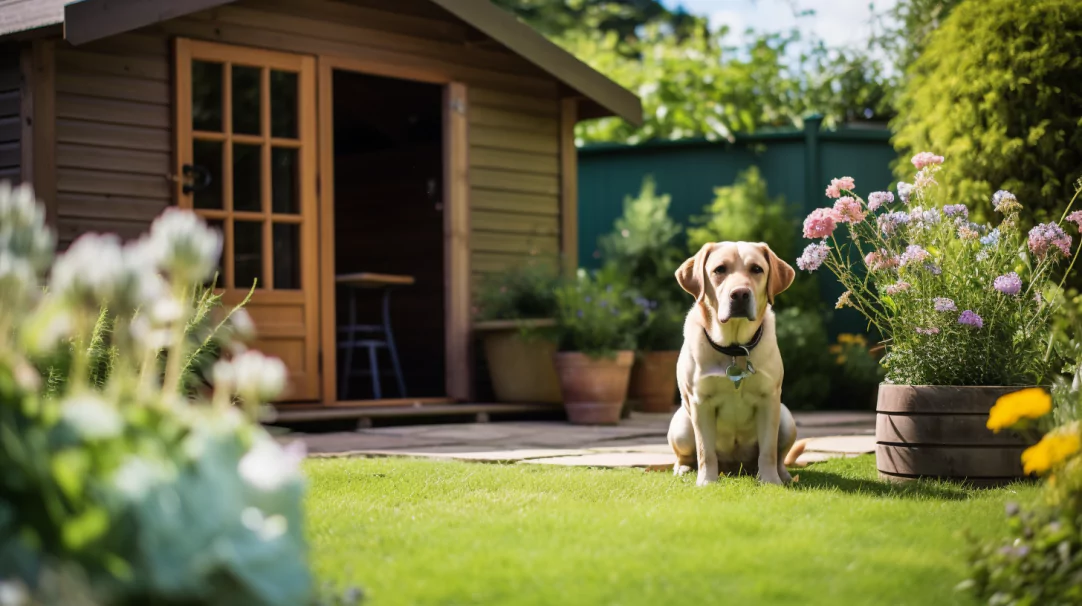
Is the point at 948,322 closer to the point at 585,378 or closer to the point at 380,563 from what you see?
the point at 380,563

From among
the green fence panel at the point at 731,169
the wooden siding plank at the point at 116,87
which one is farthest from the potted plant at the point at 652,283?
the wooden siding plank at the point at 116,87

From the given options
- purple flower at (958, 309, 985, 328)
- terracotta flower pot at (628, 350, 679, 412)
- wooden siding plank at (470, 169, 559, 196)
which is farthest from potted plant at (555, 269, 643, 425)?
purple flower at (958, 309, 985, 328)

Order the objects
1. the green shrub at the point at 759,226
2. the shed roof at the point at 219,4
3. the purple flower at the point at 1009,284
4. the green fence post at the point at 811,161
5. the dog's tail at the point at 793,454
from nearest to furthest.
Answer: the purple flower at the point at 1009,284
the dog's tail at the point at 793,454
the shed roof at the point at 219,4
the green shrub at the point at 759,226
the green fence post at the point at 811,161

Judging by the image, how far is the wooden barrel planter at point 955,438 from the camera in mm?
3986

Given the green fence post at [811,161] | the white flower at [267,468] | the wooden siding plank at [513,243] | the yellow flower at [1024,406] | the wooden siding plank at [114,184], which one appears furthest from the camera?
the green fence post at [811,161]

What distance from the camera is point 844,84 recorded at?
11.4 meters

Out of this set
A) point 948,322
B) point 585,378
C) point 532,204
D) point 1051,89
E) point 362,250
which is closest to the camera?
point 948,322

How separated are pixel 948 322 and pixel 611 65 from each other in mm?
9786

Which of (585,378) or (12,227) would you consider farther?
(585,378)

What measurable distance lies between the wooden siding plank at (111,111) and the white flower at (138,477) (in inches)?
210

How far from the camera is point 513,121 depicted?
8.37 m

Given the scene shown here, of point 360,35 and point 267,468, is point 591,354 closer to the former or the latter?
point 360,35

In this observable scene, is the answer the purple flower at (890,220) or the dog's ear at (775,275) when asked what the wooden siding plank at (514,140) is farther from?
the purple flower at (890,220)

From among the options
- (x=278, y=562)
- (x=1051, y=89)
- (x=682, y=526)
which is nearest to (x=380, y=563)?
(x=682, y=526)
